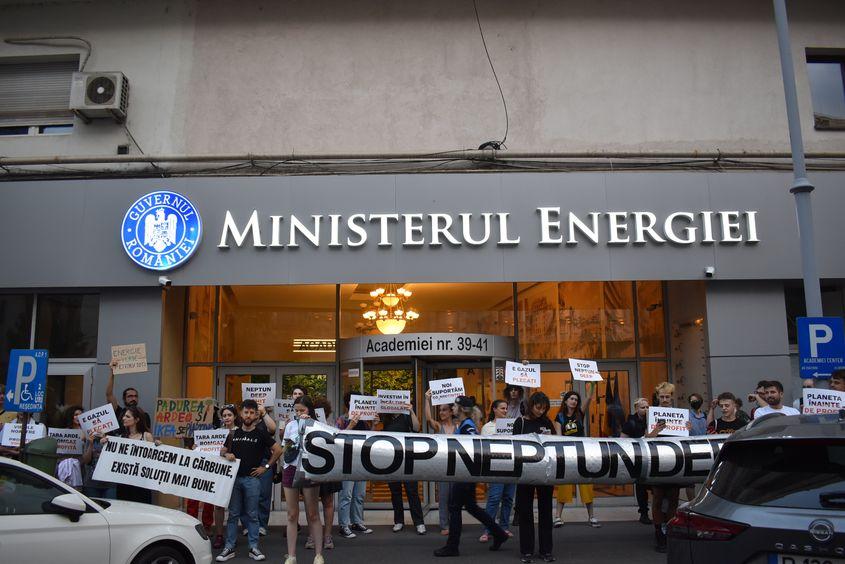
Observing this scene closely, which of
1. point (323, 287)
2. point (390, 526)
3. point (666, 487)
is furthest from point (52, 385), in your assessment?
point (666, 487)

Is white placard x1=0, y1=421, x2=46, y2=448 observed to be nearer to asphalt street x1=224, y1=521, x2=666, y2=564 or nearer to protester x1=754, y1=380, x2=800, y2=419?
asphalt street x1=224, y1=521, x2=666, y2=564

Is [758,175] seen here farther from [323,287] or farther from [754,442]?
[754,442]

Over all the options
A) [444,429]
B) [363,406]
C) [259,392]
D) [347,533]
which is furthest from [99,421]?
[444,429]

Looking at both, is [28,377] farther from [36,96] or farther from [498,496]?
[36,96]

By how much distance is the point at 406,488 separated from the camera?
10.7m

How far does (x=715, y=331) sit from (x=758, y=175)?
273 centimetres

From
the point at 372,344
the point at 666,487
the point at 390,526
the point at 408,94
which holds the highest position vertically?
the point at 408,94

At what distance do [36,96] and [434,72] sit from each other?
735 cm

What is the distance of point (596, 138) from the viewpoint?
13.0m

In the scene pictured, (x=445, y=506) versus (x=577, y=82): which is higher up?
(x=577, y=82)

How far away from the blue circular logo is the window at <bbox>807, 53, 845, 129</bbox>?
1114cm

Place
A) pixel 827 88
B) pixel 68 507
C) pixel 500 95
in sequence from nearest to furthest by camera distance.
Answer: pixel 68 507 < pixel 500 95 < pixel 827 88

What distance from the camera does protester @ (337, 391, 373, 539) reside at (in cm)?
1046

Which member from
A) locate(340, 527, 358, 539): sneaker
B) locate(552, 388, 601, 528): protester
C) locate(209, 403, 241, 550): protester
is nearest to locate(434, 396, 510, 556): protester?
locate(552, 388, 601, 528): protester
